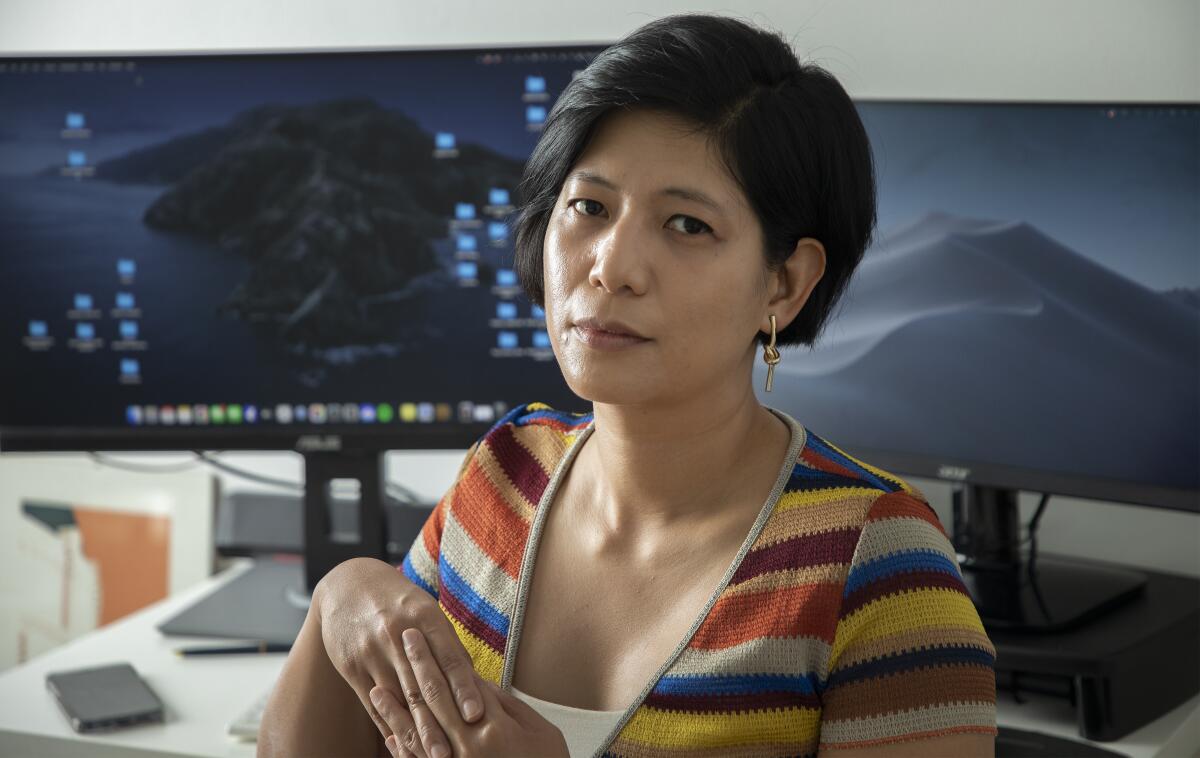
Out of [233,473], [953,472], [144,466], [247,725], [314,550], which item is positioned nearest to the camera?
[247,725]

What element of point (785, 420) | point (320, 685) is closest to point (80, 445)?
point (320, 685)

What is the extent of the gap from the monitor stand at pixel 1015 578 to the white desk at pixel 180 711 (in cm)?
11

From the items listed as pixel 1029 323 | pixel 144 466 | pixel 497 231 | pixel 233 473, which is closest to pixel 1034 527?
pixel 1029 323

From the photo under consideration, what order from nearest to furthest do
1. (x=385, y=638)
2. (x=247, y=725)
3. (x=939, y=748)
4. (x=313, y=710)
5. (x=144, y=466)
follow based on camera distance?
(x=939, y=748) → (x=385, y=638) → (x=313, y=710) → (x=247, y=725) → (x=144, y=466)

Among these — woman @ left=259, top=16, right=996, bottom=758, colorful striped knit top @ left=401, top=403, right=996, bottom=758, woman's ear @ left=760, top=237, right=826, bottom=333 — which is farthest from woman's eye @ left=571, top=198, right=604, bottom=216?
colorful striped knit top @ left=401, top=403, right=996, bottom=758

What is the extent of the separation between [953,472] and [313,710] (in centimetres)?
76

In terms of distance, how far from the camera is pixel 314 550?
168cm

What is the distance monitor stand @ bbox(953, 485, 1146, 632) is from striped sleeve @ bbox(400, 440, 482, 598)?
0.57 m

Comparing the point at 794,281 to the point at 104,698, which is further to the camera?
the point at 104,698

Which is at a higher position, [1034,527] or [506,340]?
[506,340]

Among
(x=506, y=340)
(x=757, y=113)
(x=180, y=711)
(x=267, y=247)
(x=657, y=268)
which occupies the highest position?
(x=757, y=113)

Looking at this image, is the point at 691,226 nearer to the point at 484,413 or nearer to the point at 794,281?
the point at 794,281

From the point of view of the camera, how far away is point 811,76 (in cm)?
101

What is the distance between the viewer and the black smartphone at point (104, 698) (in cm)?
136
